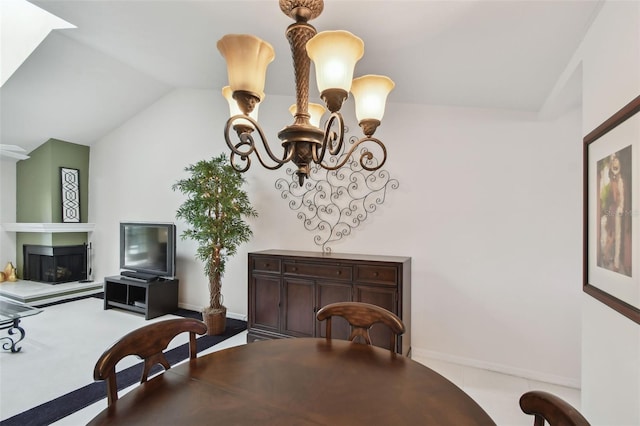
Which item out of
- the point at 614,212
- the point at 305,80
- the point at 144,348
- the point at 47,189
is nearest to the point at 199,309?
the point at 144,348

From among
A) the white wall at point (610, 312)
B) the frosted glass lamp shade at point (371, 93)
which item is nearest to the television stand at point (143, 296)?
the frosted glass lamp shade at point (371, 93)

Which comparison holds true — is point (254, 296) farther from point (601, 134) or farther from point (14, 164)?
point (14, 164)

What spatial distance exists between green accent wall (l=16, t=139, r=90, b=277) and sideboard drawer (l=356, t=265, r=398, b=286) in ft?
18.1

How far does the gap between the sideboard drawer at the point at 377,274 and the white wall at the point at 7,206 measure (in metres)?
6.67

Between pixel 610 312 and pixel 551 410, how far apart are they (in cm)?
93

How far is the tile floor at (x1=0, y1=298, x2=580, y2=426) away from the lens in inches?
87.4

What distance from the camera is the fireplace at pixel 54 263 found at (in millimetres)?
5352

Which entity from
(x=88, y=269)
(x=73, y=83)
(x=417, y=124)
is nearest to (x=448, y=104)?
(x=417, y=124)

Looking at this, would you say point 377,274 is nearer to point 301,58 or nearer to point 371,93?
point 371,93

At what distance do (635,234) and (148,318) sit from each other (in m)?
4.65

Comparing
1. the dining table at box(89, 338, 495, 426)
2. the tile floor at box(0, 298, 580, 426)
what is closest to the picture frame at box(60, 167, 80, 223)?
the tile floor at box(0, 298, 580, 426)

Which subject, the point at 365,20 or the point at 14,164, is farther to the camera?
the point at 14,164

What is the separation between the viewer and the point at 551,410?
0.83m

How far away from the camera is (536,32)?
174 centimetres
